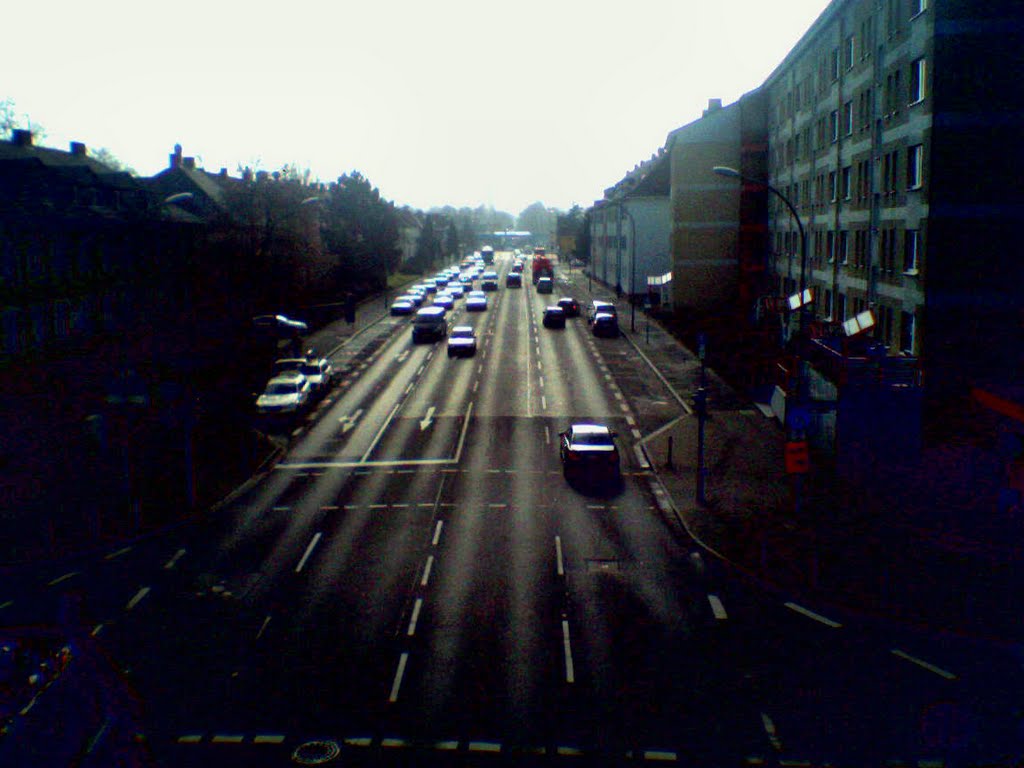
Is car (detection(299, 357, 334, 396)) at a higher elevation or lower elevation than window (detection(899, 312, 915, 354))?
lower

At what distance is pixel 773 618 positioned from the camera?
17.6 meters

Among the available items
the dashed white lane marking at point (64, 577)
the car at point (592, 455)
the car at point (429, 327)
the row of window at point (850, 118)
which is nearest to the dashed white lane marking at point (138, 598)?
the dashed white lane marking at point (64, 577)

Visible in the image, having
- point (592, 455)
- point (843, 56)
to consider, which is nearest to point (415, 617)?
point (592, 455)

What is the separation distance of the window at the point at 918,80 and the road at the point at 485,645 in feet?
51.1

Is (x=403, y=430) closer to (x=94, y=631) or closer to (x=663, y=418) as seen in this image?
(x=663, y=418)

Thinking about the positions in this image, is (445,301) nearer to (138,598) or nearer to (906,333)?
(906,333)

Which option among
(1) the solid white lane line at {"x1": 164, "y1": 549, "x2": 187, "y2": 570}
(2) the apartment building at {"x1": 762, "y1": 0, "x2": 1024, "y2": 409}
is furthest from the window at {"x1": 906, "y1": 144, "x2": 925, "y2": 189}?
(1) the solid white lane line at {"x1": 164, "y1": 549, "x2": 187, "y2": 570}

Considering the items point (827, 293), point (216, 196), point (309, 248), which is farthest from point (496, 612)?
point (216, 196)

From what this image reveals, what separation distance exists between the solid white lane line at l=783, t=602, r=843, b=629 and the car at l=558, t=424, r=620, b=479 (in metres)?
10.6

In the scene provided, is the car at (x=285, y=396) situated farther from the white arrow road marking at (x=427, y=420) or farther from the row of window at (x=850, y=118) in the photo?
the row of window at (x=850, y=118)

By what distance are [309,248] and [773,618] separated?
179 feet

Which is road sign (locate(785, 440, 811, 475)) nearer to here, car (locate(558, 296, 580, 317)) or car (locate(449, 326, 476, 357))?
car (locate(449, 326, 476, 357))

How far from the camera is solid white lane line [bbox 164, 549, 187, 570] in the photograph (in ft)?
68.5

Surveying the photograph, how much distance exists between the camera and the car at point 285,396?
37156mm
